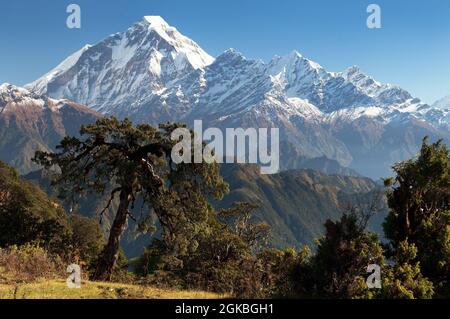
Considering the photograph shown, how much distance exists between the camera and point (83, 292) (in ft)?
76.5

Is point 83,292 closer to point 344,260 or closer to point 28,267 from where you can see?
point 28,267

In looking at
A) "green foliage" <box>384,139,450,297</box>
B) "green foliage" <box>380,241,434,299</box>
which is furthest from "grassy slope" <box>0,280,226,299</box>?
"green foliage" <box>384,139,450,297</box>

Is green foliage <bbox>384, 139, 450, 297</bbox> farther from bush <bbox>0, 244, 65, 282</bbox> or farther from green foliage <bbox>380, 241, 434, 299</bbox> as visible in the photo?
bush <bbox>0, 244, 65, 282</bbox>

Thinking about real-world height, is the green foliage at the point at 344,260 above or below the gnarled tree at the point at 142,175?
below

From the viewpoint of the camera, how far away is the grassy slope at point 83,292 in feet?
70.0

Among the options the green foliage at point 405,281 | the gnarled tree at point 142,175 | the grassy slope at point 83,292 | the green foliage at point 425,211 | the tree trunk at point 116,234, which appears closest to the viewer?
the grassy slope at point 83,292

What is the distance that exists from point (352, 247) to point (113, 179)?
60.8 feet

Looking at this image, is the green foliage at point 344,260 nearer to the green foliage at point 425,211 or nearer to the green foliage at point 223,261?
the green foliage at point 223,261

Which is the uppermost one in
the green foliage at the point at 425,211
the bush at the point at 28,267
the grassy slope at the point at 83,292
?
the green foliage at the point at 425,211

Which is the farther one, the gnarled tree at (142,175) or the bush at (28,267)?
the gnarled tree at (142,175)

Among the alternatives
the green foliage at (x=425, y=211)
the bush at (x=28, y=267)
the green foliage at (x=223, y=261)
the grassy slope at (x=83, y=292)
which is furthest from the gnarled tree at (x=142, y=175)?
the green foliage at (x=425, y=211)

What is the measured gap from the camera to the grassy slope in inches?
840

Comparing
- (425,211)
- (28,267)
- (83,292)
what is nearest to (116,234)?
(28,267)
